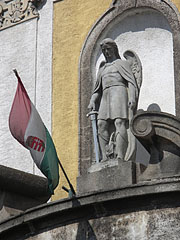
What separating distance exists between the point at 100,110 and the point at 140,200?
1.95m

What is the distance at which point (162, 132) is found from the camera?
10.5 metres

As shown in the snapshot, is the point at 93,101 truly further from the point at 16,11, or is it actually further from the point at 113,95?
the point at 16,11

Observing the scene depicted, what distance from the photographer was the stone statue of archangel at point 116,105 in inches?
445

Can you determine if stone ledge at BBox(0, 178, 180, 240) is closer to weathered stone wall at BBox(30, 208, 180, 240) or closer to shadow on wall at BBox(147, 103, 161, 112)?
weathered stone wall at BBox(30, 208, 180, 240)

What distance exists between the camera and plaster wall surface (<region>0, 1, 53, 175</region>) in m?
13.6

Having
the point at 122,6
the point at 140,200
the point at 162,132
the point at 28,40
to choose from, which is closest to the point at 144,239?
the point at 140,200

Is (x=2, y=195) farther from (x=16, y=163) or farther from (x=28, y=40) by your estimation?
(x=28, y=40)

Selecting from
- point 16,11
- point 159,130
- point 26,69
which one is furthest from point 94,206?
point 16,11

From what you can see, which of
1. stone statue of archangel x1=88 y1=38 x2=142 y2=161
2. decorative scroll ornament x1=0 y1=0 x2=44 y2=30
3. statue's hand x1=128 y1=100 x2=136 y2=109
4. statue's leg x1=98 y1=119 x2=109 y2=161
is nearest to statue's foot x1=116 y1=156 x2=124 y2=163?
stone statue of archangel x1=88 y1=38 x2=142 y2=161

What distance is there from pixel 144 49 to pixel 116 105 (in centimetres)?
197

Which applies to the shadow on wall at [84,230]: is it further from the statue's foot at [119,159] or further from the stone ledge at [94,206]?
the statue's foot at [119,159]

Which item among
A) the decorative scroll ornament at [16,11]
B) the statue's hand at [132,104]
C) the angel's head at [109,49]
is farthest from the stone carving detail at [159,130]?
the decorative scroll ornament at [16,11]

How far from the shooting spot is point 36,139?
10648 mm

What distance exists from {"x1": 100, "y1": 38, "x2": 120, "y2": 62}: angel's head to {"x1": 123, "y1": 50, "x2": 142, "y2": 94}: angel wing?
229 mm
